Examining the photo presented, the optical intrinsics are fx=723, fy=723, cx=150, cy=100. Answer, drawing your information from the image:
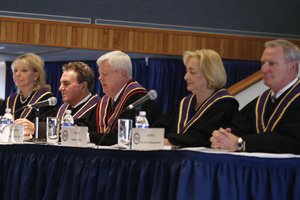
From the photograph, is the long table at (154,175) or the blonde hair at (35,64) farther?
the blonde hair at (35,64)

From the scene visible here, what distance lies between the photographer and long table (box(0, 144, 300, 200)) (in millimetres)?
3330

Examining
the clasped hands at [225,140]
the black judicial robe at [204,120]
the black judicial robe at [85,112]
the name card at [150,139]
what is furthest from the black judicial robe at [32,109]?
the name card at [150,139]

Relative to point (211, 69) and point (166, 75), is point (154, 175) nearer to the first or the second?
point (211, 69)

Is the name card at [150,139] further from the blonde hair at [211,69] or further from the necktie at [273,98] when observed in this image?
the blonde hair at [211,69]

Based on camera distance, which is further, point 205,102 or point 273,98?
point 205,102

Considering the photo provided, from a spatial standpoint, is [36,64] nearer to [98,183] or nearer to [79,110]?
[79,110]

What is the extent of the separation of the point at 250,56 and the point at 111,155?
7.68m

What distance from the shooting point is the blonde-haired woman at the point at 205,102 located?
4898mm

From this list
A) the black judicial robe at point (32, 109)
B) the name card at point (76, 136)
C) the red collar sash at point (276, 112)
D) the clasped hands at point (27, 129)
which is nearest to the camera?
the name card at point (76, 136)

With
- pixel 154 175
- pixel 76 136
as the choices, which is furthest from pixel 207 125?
pixel 154 175

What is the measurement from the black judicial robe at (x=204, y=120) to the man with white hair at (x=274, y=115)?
12cm

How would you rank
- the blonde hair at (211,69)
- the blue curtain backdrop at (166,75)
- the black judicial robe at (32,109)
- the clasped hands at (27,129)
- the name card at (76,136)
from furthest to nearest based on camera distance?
the blue curtain backdrop at (166,75)
the black judicial robe at (32,109)
the clasped hands at (27,129)
the blonde hair at (211,69)
the name card at (76,136)

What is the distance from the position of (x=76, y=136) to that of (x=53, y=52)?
7.25 meters

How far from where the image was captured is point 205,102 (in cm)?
504
